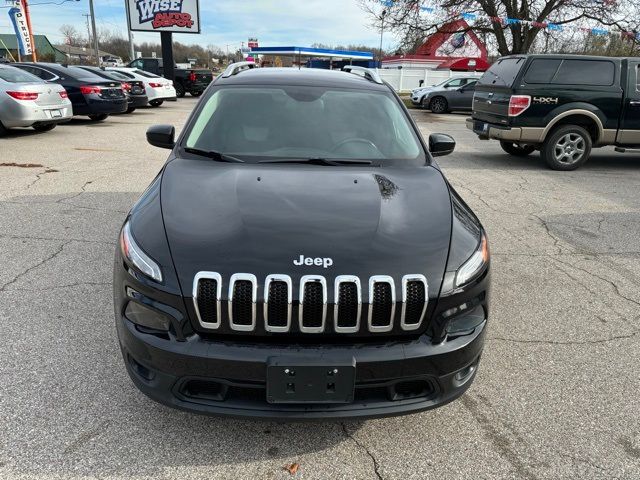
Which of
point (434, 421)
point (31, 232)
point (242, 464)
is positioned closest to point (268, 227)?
point (242, 464)

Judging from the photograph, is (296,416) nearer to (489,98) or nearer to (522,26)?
(489,98)

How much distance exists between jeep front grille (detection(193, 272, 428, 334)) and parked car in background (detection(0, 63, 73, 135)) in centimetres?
1056

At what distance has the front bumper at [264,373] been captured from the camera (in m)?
2.06

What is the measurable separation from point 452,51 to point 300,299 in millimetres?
32393

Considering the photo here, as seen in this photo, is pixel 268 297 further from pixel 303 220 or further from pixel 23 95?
pixel 23 95

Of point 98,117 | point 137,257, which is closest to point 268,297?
point 137,257

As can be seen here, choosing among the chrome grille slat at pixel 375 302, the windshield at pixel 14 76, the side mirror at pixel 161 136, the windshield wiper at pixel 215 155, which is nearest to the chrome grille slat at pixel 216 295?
the chrome grille slat at pixel 375 302

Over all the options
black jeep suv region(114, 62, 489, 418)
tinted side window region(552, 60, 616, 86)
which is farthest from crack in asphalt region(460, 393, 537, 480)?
tinted side window region(552, 60, 616, 86)

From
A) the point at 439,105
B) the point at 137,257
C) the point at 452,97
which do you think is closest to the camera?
the point at 137,257

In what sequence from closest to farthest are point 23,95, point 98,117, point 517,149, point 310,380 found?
point 310,380 < point 23,95 < point 517,149 < point 98,117

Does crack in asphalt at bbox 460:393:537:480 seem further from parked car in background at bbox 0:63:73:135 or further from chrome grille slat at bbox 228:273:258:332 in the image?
parked car in background at bbox 0:63:73:135

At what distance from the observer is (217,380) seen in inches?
82.0

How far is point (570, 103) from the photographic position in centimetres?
880

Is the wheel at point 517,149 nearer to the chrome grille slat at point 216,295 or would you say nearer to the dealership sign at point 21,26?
the chrome grille slat at point 216,295
